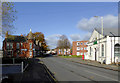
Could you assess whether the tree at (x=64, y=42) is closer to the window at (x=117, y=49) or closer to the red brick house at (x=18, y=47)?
the red brick house at (x=18, y=47)

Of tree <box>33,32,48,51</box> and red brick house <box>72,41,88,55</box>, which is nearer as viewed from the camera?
tree <box>33,32,48,51</box>

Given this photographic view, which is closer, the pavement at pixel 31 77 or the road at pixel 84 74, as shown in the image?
the pavement at pixel 31 77

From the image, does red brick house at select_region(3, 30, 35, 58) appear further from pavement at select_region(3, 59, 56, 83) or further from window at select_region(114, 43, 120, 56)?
pavement at select_region(3, 59, 56, 83)

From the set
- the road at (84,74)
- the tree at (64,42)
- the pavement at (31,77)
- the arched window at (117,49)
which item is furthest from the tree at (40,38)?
the pavement at (31,77)

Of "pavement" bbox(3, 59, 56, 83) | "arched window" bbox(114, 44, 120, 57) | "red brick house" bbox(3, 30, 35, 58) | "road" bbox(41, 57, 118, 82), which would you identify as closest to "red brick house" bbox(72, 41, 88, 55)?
"red brick house" bbox(3, 30, 35, 58)

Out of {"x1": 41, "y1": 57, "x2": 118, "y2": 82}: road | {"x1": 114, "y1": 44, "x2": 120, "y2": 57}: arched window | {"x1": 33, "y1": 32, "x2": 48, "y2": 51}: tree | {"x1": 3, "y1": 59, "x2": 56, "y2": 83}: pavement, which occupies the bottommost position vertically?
{"x1": 41, "y1": 57, "x2": 118, "y2": 82}: road

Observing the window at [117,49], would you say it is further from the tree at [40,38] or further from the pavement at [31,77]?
the tree at [40,38]

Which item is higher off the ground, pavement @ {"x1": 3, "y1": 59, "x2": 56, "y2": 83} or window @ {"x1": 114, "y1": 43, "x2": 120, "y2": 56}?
window @ {"x1": 114, "y1": 43, "x2": 120, "y2": 56}

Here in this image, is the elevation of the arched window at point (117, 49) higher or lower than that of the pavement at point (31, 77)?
higher

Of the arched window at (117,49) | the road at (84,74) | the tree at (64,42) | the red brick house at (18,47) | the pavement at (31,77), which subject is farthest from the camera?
the tree at (64,42)

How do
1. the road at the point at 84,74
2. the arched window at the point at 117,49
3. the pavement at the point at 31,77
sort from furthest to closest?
the arched window at the point at 117,49, the road at the point at 84,74, the pavement at the point at 31,77

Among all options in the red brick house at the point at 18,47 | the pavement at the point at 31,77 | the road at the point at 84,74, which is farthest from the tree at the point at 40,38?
the pavement at the point at 31,77

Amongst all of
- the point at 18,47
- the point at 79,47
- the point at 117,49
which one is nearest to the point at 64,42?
the point at 79,47

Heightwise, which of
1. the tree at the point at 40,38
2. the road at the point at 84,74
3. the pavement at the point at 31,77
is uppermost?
the tree at the point at 40,38
